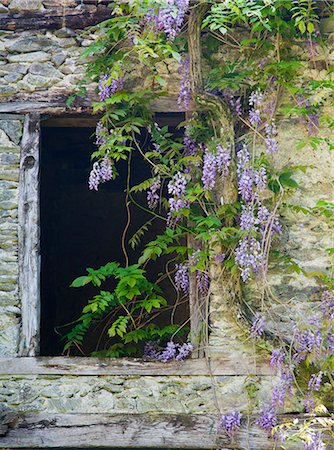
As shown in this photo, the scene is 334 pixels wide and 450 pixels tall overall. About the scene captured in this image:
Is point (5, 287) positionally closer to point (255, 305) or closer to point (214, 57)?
point (255, 305)

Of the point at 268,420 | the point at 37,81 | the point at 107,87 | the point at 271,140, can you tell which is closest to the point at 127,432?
the point at 268,420

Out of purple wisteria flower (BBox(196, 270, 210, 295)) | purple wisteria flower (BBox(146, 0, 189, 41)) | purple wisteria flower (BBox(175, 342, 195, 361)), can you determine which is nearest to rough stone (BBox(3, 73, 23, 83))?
purple wisteria flower (BBox(146, 0, 189, 41))

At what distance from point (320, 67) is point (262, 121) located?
518 millimetres

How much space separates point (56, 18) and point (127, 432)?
2.60 meters

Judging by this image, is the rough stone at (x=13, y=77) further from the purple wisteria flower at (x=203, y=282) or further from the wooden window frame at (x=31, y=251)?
the purple wisteria flower at (x=203, y=282)

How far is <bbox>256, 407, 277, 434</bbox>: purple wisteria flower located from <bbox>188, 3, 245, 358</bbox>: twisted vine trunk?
0.38 meters

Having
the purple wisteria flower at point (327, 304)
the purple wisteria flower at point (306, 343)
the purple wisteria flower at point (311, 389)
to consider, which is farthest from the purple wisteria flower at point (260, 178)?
the purple wisteria flower at point (311, 389)

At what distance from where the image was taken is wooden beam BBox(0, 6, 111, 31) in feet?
17.5

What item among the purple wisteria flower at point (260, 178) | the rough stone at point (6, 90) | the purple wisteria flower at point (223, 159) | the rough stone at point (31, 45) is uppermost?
the rough stone at point (31, 45)

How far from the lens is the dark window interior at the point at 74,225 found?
7234 mm

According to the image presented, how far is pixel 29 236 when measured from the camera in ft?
16.7

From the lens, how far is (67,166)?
7.64 meters

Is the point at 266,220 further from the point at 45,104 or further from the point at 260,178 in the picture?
the point at 45,104

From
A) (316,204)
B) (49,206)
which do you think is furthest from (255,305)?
(49,206)
